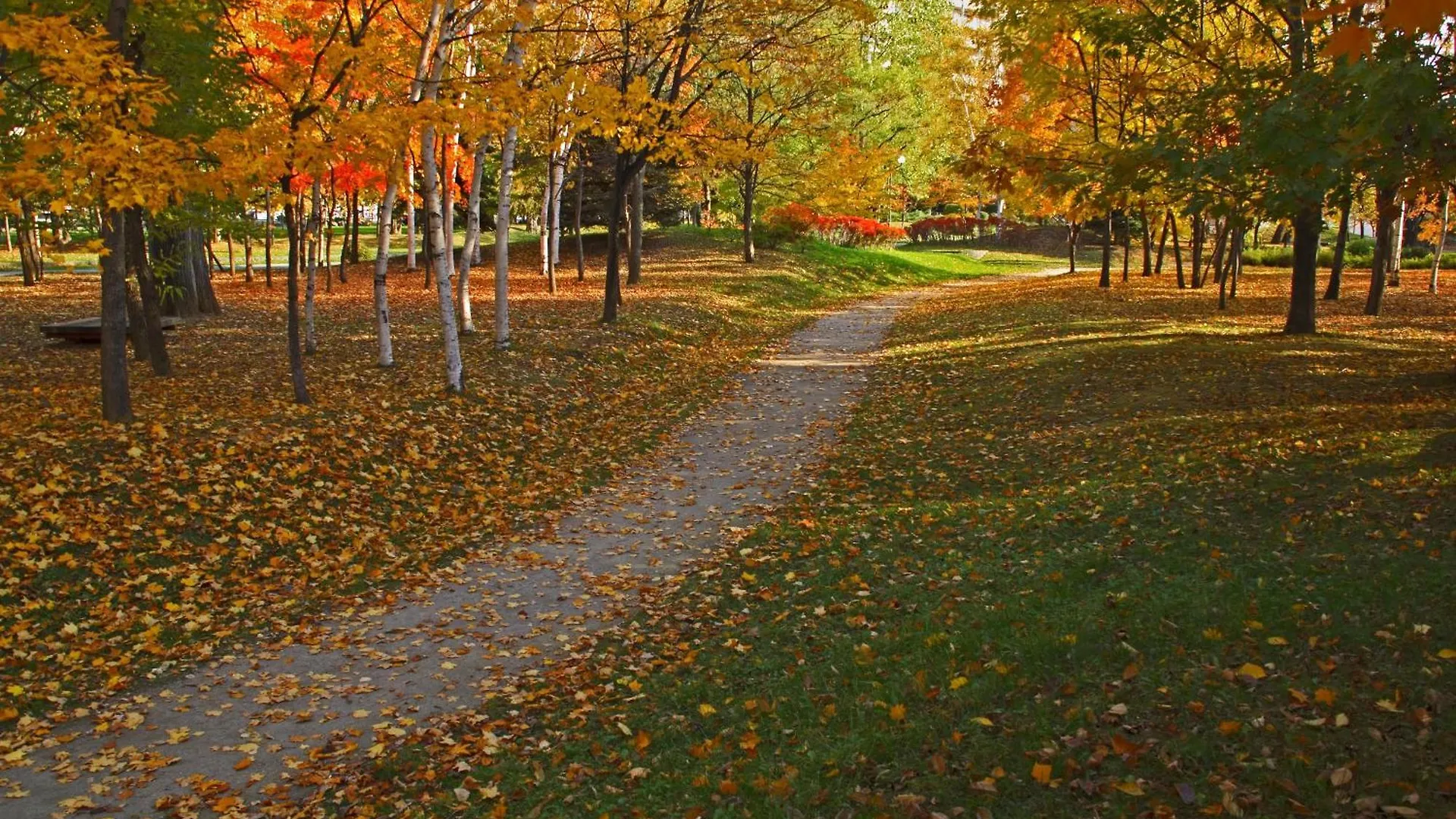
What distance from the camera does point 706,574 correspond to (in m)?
8.13

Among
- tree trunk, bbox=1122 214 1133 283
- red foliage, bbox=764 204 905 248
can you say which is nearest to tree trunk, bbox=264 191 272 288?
red foliage, bbox=764 204 905 248

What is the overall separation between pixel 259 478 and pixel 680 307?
1402 cm

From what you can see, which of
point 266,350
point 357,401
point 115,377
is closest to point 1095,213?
point 357,401

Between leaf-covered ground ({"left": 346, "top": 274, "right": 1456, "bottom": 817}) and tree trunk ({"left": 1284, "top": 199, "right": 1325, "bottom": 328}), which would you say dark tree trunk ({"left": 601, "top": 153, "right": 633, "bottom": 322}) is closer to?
leaf-covered ground ({"left": 346, "top": 274, "right": 1456, "bottom": 817})

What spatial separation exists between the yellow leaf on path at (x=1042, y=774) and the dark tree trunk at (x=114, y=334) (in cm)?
900

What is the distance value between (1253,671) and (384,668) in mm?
5204

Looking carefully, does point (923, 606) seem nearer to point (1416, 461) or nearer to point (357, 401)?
point (1416, 461)

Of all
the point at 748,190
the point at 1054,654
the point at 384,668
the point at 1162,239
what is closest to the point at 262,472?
the point at 384,668

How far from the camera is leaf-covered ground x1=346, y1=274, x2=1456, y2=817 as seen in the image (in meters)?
4.39

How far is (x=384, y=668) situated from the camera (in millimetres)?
6543

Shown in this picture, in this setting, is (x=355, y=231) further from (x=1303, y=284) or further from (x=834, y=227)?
(x=1303, y=284)

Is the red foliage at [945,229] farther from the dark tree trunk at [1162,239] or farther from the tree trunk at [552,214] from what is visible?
the tree trunk at [552,214]

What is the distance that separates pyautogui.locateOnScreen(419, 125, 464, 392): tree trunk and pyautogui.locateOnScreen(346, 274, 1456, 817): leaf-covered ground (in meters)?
5.34

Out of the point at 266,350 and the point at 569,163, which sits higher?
the point at 569,163
